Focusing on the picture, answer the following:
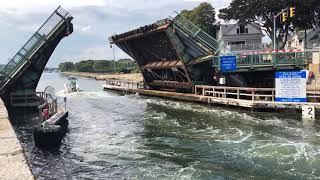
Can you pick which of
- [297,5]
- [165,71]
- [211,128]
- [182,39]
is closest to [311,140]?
[211,128]

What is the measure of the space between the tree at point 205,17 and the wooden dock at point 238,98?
4386 centimetres

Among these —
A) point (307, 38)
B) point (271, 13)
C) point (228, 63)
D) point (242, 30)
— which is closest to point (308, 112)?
point (228, 63)

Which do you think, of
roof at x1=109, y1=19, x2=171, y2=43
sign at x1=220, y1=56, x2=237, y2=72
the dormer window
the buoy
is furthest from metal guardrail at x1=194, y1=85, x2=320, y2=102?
the dormer window

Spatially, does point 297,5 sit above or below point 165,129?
above

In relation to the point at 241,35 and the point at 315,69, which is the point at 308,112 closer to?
the point at 315,69

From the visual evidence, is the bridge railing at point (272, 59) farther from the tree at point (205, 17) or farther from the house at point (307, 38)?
the tree at point (205, 17)

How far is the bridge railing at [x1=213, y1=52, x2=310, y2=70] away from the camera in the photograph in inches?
1235

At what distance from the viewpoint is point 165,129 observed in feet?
71.4

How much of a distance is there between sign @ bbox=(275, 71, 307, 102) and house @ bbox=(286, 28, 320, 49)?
4259 centimetres

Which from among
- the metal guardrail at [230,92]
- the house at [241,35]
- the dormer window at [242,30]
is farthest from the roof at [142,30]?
the dormer window at [242,30]

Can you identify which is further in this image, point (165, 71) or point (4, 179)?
point (165, 71)

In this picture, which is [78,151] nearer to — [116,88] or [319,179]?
[319,179]

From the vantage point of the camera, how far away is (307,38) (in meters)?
76.2

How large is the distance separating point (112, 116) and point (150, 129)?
7.17 m
